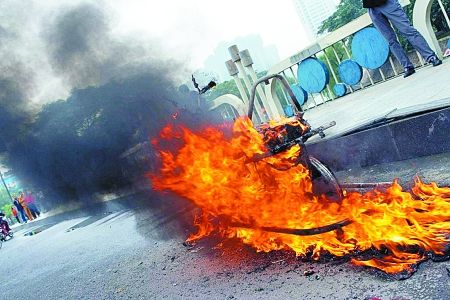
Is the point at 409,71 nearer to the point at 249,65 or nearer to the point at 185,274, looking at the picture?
the point at 249,65

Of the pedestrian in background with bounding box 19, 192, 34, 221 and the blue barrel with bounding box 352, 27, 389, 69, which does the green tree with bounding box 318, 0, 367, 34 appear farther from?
the pedestrian in background with bounding box 19, 192, 34, 221

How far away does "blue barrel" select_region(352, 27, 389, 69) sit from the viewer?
7165 mm

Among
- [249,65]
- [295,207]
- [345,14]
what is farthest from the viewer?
[345,14]

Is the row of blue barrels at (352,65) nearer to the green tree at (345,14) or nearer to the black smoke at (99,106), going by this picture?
the black smoke at (99,106)

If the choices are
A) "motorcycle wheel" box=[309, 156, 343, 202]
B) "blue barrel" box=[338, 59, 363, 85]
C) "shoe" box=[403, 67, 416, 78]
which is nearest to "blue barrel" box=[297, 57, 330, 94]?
"blue barrel" box=[338, 59, 363, 85]

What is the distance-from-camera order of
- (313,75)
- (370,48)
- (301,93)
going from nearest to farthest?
(370,48)
(313,75)
(301,93)

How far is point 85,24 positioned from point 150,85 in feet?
9.83

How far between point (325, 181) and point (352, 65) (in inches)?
213

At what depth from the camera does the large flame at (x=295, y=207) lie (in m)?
2.31

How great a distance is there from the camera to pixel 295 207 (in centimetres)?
330

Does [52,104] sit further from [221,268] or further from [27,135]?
[221,268]

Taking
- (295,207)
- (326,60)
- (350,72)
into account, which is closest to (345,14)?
(326,60)

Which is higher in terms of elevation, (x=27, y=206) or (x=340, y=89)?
(x=27, y=206)

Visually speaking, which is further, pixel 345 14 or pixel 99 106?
pixel 345 14
